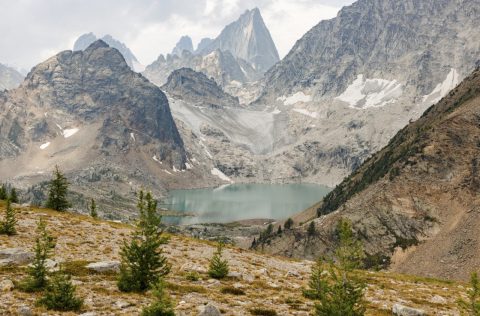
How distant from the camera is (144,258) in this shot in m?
24.1

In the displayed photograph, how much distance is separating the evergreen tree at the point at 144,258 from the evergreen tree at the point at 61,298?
3.82 m

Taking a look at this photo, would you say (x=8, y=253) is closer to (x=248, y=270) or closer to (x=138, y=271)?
(x=138, y=271)

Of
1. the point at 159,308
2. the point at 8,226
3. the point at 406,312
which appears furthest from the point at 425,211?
the point at 159,308

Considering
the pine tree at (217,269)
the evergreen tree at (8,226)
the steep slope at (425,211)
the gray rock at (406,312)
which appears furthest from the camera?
the steep slope at (425,211)

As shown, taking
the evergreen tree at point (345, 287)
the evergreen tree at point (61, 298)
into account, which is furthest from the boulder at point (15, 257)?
the evergreen tree at point (345, 287)

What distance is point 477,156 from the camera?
151m

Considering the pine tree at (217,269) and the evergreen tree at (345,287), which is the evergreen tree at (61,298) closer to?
the evergreen tree at (345,287)

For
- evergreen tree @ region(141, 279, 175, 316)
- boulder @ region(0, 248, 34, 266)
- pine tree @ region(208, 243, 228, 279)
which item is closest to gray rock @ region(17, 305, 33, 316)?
evergreen tree @ region(141, 279, 175, 316)

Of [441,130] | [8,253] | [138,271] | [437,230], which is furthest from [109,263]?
[441,130]

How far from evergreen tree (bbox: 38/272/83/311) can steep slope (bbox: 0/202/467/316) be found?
0.38 metres

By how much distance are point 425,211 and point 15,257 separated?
13490 centimetres

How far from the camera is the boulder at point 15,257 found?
25.7 meters

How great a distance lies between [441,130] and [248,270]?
154192 mm

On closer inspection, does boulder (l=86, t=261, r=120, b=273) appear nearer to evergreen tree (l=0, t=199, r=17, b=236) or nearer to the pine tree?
the pine tree
